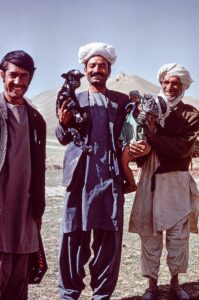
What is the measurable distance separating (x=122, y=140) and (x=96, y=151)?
231mm

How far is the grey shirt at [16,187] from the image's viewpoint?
3.50m

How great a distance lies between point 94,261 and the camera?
13.5 ft

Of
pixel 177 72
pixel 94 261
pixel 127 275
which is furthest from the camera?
pixel 127 275

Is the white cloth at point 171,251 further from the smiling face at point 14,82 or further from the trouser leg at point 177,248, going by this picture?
the smiling face at point 14,82

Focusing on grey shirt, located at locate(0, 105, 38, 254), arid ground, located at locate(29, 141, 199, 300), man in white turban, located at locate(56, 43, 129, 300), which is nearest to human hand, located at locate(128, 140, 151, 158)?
man in white turban, located at locate(56, 43, 129, 300)

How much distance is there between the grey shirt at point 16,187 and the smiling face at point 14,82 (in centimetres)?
9

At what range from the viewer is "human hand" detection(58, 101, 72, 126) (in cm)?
389

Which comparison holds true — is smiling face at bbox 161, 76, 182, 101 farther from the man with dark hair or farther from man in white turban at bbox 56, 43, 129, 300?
the man with dark hair

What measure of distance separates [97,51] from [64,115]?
0.58 m

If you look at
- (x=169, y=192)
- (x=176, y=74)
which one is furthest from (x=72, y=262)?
(x=176, y=74)

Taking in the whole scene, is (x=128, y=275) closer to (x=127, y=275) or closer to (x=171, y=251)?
(x=127, y=275)

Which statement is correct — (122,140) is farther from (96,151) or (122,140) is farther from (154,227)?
(154,227)

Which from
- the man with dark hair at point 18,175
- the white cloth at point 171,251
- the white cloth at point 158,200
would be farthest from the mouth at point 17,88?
the white cloth at point 171,251

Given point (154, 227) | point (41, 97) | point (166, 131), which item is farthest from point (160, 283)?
point (41, 97)
